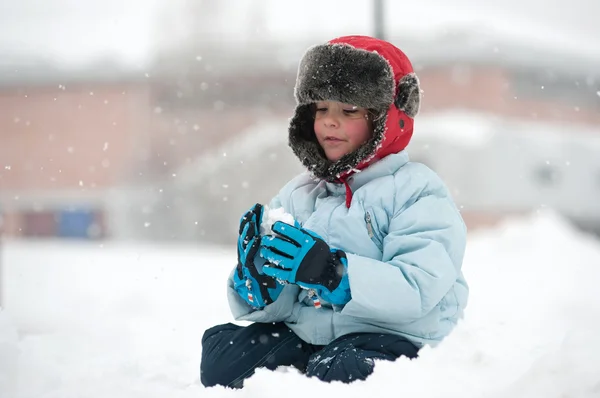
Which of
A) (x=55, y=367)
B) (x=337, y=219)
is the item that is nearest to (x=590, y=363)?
(x=337, y=219)

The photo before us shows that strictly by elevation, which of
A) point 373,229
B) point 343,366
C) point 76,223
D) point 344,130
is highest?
point 344,130

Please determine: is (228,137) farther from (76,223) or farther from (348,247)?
(348,247)

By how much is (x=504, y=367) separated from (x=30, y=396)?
1.66 m

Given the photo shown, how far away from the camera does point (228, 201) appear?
20.1m

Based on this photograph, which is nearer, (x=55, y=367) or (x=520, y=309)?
(x=55, y=367)

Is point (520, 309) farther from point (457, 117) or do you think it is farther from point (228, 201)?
point (228, 201)

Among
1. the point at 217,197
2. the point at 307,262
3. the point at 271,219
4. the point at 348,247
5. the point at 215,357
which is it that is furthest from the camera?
the point at 217,197

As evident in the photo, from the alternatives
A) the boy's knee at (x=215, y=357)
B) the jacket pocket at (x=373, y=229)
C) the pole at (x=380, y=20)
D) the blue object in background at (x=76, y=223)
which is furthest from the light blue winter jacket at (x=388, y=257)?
the blue object in background at (x=76, y=223)

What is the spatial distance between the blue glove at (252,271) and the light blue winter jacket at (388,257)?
0.19 feet

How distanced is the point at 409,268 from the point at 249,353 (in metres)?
0.73

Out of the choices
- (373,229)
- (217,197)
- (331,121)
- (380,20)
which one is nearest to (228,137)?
(217,197)

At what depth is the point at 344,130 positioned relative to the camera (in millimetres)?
2967

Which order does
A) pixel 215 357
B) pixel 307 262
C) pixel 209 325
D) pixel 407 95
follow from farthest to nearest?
pixel 209 325 → pixel 407 95 → pixel 215 357 → pixel 307 262

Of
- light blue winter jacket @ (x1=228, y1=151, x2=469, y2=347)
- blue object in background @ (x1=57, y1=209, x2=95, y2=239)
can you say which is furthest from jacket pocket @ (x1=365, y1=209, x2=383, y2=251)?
blue object in background @ (x1=57, y1=209, x2=95, y2=239)
